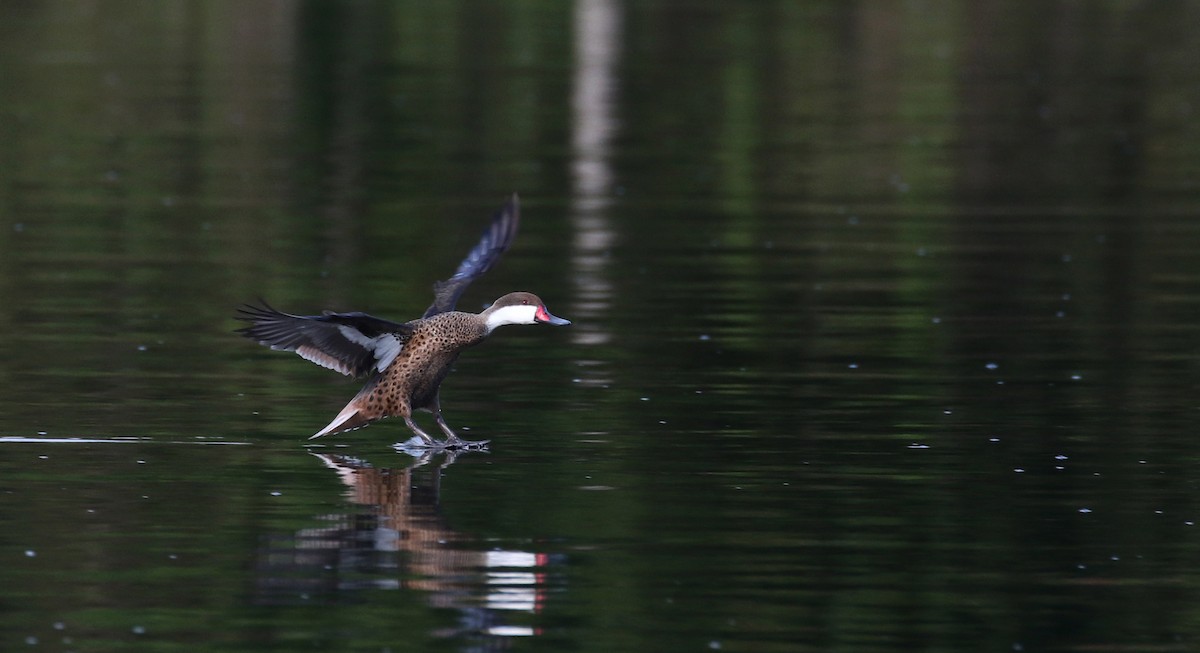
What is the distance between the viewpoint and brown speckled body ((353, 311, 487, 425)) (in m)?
12.1

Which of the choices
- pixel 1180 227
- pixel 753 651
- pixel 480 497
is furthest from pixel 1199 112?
pixel 753 651

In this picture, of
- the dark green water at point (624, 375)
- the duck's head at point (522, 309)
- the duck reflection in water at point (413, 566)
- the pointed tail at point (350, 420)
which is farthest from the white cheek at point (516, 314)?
the duck reflection in water at point (413, 566)

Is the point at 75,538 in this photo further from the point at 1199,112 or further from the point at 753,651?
the point at 1199,112

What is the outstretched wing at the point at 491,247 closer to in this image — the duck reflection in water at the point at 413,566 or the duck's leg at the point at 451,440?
the duck's leg at the point at 451,440

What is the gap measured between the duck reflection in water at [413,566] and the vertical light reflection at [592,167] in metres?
3.96

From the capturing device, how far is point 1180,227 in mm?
21281

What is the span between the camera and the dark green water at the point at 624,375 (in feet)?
29.9

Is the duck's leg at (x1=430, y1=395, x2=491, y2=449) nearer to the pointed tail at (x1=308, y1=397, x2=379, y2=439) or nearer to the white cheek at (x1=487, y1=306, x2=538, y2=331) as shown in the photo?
the pointed tail at (x1=308, y1=397, x2=379, y2=439)

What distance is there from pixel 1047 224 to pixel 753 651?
45.3 feet

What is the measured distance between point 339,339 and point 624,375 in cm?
262

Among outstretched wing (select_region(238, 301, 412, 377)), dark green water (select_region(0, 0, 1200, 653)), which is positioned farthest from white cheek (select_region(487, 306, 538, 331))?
dark green water (select_region(0, 0, 1200, 653))

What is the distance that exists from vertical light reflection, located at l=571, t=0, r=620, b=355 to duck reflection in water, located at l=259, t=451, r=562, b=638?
396 cm

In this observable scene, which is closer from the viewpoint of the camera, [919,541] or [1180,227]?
[919,541]

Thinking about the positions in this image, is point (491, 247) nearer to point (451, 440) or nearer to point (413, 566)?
point (451, 440)
